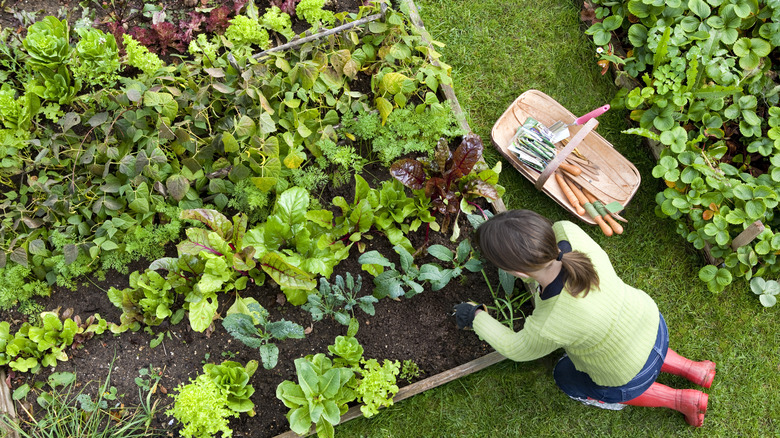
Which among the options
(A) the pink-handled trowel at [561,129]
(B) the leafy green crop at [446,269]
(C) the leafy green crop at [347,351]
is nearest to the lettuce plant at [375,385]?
(C) the leafy green crop at [347,351]

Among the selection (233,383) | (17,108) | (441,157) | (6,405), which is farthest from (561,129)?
(6,405)

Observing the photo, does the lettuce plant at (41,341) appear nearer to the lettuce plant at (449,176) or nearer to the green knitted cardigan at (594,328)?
the lettuce plant at (449,176)

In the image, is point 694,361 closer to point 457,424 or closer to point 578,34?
point 457,424

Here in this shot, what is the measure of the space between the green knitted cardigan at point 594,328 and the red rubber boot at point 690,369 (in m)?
0.61

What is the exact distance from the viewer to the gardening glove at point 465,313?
2.87 m

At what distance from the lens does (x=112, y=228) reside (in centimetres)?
276

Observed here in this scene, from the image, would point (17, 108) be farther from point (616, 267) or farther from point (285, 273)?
point (616, 267)

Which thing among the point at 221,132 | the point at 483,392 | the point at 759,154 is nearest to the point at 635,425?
the point at 483,392

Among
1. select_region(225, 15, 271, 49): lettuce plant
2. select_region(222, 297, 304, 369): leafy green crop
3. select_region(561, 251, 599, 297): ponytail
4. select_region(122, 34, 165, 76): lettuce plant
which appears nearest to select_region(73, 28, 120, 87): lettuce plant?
select_region(122, 34, 165, 76): lettuce plant

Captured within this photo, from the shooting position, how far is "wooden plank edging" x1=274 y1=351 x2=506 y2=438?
2.92m

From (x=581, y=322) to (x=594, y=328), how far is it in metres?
0.09

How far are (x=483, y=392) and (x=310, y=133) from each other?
1.78 meters

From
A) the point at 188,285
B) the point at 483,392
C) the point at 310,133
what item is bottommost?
the point at 483,392

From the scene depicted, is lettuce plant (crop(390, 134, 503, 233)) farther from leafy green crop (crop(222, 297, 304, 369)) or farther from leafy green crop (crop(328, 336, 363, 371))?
leafy green crop (crop(222, 297, 304, 369))
